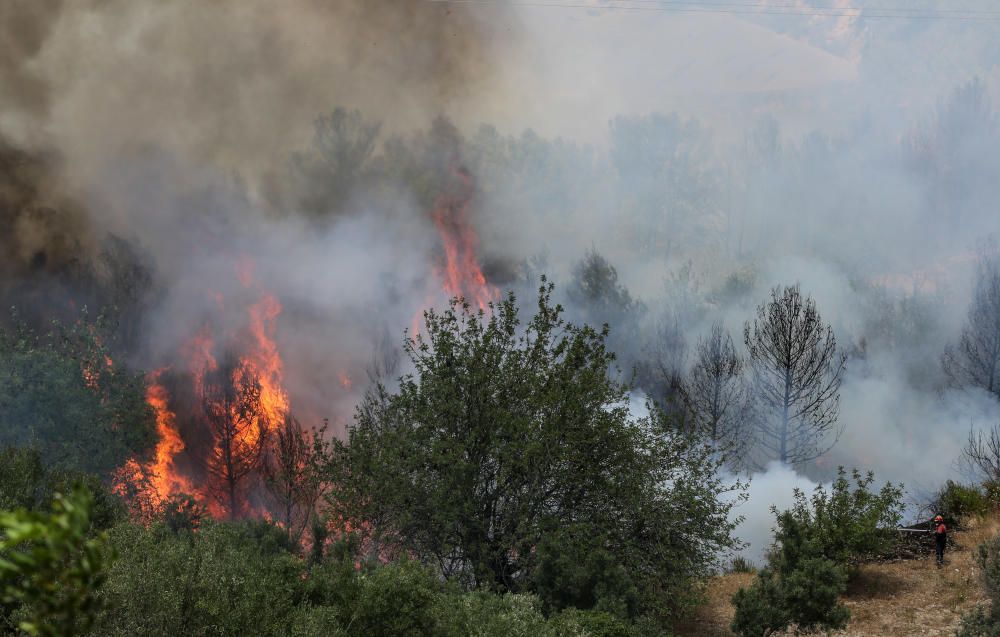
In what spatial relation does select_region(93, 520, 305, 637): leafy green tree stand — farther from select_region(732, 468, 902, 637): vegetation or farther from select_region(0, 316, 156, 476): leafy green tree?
select_region(0, 316, 156, 476): leafy green tree

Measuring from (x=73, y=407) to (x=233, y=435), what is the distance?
629 inches

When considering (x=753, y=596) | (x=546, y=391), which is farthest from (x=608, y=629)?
(x=546, y=391)

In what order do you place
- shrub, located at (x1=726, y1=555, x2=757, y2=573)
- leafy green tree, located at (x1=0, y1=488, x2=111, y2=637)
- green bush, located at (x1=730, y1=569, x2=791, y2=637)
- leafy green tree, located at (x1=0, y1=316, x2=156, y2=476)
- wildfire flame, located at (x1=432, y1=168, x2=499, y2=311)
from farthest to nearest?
wildfire flame, located at (x1=432, y1=168, x2=499, y2=311)
leafy green tree, located at (x1=0, y1=316, x2=156, y2=476)
shrub, located at (x1=726, y1=555, x2=757, y2=573)
green bush, located at (x1=730, y1=569, x2=791, y2=637)
leafy green tree, located at (x1=0, y1=488, x2=111, y2=637)

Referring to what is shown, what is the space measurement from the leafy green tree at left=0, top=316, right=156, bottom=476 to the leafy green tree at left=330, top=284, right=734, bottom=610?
1710 cm

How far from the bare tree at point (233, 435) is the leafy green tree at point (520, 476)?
28.0 m

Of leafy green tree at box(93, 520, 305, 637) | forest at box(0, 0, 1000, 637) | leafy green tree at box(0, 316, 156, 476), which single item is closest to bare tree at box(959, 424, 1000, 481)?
forest at box(0, 0, 1000, 637)

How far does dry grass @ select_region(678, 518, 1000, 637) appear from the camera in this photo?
18812mm

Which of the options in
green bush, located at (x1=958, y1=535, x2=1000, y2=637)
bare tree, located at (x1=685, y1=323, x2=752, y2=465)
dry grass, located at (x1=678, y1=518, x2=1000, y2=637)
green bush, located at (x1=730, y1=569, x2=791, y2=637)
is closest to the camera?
green bush, located at (x1=958, y1=535, x2=1000, y2=637)

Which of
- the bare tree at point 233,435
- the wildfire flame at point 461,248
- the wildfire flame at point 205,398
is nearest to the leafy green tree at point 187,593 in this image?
the wildfire flame at point 205,398

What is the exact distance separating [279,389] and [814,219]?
203 feet

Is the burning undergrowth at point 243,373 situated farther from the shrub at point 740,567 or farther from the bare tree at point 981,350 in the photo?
the bare tree at point 981,350

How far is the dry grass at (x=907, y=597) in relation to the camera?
18.8m

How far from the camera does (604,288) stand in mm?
60188

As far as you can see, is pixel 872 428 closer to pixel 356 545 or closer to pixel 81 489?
pixel 356 545
